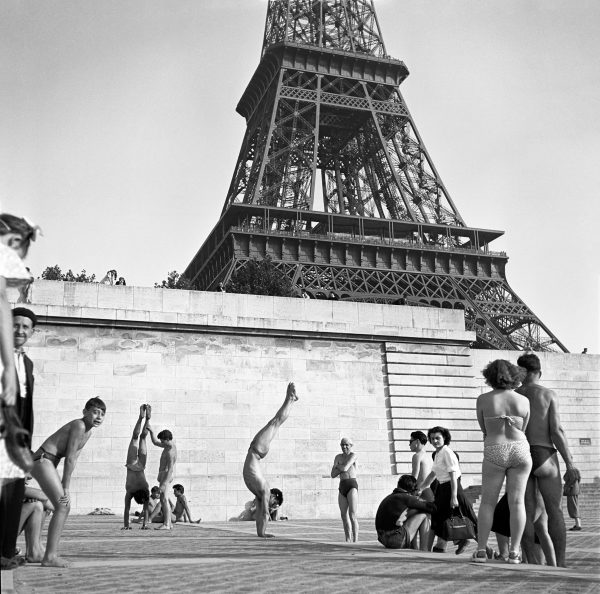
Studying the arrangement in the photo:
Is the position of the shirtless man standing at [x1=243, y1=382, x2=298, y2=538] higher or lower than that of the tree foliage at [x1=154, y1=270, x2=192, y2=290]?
lower

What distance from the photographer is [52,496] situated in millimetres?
6445

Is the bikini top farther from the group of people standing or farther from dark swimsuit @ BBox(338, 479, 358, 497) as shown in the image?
dark swimsuit @ BBox(338, 479, 358, 497)

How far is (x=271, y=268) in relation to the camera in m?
39.7

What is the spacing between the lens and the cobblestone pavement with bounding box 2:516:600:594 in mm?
5250

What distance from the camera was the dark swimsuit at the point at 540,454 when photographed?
7359mm

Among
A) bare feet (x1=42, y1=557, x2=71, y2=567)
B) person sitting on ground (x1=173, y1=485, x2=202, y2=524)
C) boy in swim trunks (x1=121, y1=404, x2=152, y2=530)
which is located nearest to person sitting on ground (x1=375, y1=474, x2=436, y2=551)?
bare feet (x1=42, y1=557, x2=71, y2=567)

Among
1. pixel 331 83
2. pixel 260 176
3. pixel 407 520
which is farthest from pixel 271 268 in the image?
pixel 407 520

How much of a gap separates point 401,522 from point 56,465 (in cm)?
430

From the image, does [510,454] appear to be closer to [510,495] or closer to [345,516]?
[510,495]

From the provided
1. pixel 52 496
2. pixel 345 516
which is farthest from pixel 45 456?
pixel 345 516

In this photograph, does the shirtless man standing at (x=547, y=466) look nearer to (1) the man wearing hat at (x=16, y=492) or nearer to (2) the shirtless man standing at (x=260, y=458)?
(2) the shirtless man standing at (x=260, y=458)

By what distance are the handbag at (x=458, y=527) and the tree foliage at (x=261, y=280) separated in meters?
27.9

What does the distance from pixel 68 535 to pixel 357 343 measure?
34.5ft

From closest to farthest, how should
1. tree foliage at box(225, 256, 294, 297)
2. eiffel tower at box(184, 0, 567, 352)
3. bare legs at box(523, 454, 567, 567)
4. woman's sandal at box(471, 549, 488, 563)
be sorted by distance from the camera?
woman's sandal at box(471, 549, 488, 563) < bare legs at box(523, 454, 567, 567) < tree foliage at box(225, 256, 294, 297) < eiffel tower at box(184, 0, 567, 352)
